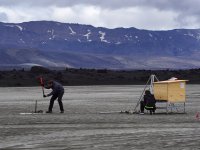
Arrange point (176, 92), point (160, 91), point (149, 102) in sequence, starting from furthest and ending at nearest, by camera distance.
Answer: point (160, 91) → point (176, 92) → point (149, 102)

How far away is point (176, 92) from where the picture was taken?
29.9 m

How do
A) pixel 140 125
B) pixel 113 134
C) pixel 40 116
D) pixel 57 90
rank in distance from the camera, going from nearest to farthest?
pixel 113 134
pixel 140 125
pixel 40 116
pixel 57 90

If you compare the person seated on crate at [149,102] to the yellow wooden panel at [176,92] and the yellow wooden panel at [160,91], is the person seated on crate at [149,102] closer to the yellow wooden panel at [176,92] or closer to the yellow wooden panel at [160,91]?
the yellow wooden panel at [160,91]

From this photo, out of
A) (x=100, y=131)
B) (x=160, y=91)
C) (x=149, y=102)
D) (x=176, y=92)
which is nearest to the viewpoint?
(x=100, y=131)

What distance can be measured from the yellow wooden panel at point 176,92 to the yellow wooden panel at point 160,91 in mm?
191

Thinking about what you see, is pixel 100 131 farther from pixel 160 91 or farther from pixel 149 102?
pixel 160 91

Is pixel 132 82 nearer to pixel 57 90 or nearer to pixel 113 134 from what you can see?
pixel 57 90

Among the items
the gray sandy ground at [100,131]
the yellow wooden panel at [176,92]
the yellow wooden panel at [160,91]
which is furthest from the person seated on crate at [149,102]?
the yellow wooden panel at [176,92]

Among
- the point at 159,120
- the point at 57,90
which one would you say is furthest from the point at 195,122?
the point at 57,90

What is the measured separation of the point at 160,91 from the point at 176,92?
29.0 inches

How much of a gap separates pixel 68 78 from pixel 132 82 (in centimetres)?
983

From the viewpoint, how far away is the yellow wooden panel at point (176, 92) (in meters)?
29.7

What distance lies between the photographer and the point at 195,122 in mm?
24172

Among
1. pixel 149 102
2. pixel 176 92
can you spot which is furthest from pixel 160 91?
pixel 149 102
